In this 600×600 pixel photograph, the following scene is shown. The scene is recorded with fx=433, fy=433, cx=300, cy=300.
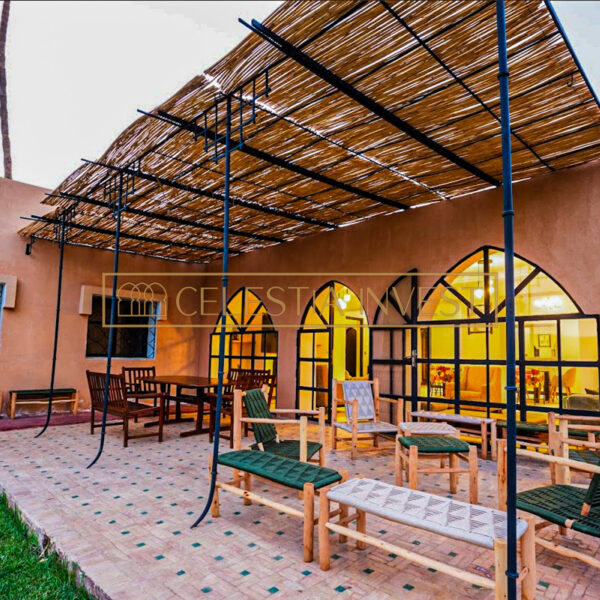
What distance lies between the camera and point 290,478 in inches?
115

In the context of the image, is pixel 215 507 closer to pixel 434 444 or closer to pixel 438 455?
pixel 434 444

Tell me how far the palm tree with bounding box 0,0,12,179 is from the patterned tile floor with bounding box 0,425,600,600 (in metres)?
10.3

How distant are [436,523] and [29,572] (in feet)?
8.13

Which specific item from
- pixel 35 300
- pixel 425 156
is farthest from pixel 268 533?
pixel 35 300

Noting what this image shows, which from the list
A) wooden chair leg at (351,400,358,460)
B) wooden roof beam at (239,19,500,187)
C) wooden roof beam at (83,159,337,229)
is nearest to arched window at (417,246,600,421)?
wooden chair leg at (351,400,358,460)

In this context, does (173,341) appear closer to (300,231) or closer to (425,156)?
(300,231)

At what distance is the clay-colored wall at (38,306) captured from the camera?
8.20m

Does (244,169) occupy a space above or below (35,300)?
above

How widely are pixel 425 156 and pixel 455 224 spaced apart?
1.79 metres

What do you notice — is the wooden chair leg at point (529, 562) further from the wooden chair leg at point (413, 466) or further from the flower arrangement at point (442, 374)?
the flower arrangement at point (442, 374)

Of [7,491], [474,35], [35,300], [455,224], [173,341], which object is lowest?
[7,491]

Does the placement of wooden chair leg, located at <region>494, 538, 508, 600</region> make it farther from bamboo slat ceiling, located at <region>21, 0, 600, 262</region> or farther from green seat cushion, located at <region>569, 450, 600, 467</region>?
bamboo slat ceiling, located at <region>21, 0, 600, 262</region>

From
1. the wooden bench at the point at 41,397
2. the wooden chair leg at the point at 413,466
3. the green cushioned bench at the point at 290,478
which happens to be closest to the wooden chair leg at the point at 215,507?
the green cushioned bench at the point at 290,478

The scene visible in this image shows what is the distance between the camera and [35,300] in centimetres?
854
